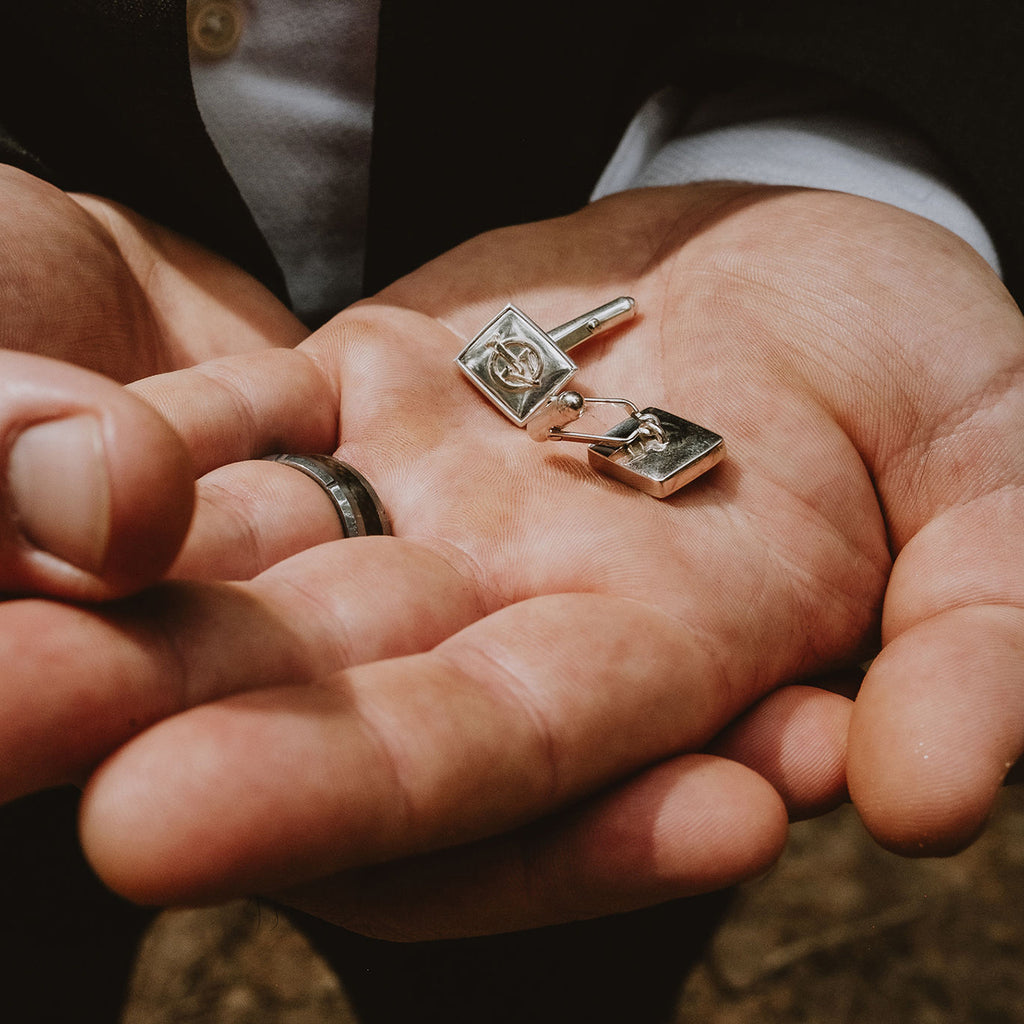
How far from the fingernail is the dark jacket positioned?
2.54ft

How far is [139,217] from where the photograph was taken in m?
1.28

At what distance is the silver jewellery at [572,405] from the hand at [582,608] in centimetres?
3

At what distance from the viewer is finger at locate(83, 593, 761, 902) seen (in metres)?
0.52

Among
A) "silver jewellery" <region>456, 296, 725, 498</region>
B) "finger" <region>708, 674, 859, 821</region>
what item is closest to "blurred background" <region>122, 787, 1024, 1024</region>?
"finger" <region>708, 674, 859, 821</region>

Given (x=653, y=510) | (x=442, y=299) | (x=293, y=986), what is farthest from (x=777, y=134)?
(x=293, y=986)

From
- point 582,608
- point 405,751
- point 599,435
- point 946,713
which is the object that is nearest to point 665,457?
point 599,435

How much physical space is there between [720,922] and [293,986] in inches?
24.3

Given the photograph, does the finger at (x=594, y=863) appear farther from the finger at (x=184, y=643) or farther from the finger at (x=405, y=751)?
the finger at (x=184, y=643)

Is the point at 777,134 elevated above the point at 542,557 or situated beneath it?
elevated above

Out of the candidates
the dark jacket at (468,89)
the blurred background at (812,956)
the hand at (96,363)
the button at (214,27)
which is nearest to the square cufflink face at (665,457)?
the hand at (96,363)

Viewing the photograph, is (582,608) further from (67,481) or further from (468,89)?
(468,89)

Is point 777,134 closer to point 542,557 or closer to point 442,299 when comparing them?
point 442,299

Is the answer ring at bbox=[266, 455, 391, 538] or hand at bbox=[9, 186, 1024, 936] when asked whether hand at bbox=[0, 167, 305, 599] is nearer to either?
hand at bbox=[9, 186, 1024, 936]

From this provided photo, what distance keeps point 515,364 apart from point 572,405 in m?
0.10
